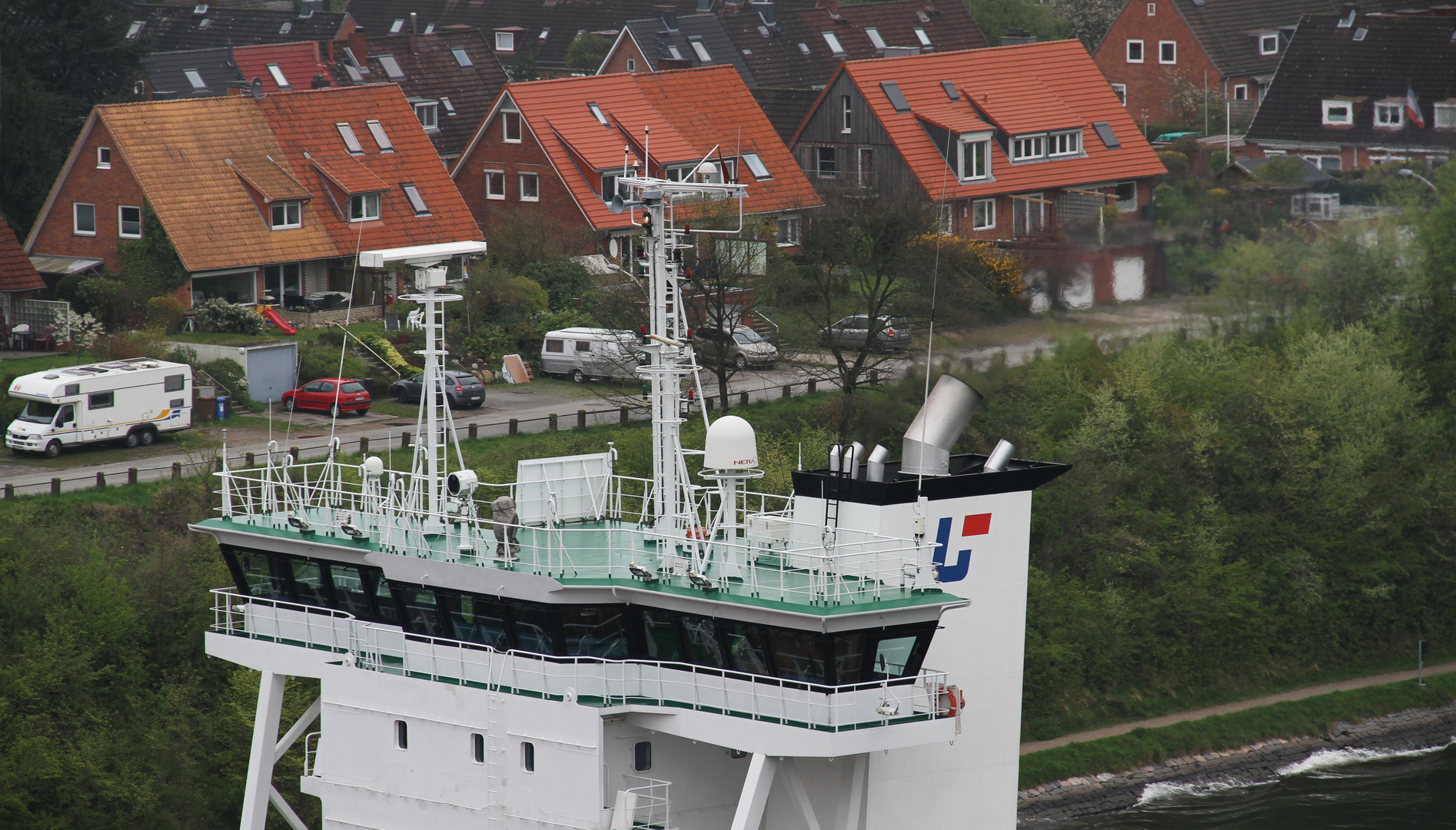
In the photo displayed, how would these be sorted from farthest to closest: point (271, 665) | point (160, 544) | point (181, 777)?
point (160, 544)
point (181, 777)
point (271, 665)

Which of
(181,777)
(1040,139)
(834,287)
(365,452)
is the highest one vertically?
(1040,139)

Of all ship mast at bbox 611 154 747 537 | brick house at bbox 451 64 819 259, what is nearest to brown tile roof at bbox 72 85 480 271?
brick house at bbox 451 64 819 259

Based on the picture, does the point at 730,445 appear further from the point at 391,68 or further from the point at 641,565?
the point at 391,68

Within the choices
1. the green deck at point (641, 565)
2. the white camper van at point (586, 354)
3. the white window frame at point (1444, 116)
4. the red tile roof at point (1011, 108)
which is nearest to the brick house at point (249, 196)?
the white camper van at point (586, 354)

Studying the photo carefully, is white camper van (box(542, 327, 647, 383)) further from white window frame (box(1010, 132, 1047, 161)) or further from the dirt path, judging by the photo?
white window frame (box(1010, 132, 1047, 161))

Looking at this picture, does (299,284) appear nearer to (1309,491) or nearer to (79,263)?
(79,263)

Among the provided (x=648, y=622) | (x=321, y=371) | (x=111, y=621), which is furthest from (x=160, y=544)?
(x=648, y=622)

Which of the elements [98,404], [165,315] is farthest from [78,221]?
[98,404]
